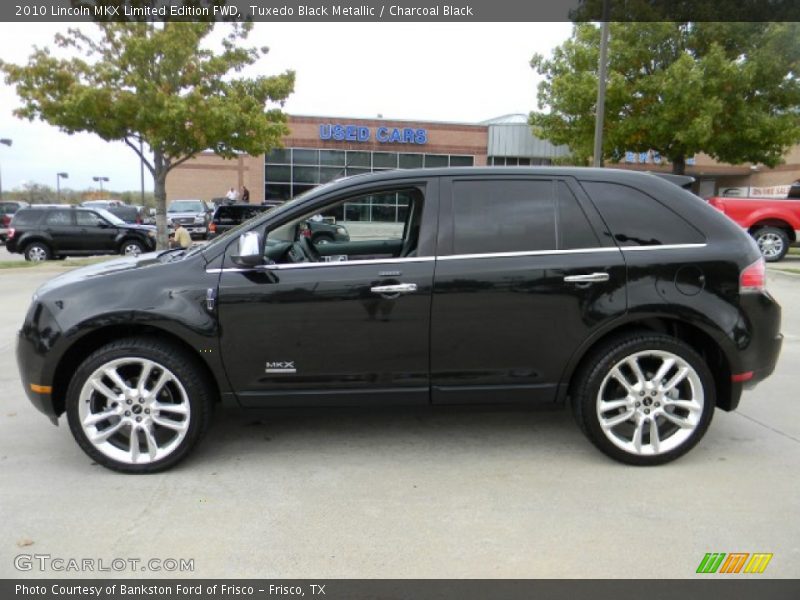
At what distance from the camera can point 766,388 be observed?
17.0 ft

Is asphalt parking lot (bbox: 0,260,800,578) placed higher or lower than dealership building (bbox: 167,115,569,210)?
lower

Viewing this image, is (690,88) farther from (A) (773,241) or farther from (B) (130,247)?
(B) (130,247)

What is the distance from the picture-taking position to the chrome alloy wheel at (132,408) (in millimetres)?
3432

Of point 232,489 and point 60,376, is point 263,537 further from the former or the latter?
point 60,376

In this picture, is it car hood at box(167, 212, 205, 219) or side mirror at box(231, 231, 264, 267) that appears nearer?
side mirror at box(231, 231, 264, 267)

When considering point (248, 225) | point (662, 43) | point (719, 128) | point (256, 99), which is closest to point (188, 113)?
point (256, 99)

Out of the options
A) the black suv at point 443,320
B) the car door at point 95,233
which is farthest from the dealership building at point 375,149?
the black suv at point 443,320

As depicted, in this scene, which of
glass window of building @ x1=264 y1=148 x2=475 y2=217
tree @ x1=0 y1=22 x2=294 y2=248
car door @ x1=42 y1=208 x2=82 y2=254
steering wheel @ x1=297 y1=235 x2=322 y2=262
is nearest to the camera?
steering wheel @ x1=297 y1=235 x2=322 y2=262

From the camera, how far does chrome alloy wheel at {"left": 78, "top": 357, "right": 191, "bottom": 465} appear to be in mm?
3432

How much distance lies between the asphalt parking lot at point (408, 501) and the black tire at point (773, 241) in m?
11.6

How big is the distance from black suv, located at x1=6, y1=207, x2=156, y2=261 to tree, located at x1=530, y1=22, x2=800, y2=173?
45.2ft

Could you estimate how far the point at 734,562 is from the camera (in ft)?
8.82

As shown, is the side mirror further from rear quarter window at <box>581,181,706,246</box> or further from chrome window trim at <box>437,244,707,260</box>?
rear quarter window at <box>581,181,706,246</box>

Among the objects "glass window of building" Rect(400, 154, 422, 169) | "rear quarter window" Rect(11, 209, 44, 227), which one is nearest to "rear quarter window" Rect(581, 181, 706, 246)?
"rear quarter window" Rect(11, 209, 44, 227)
